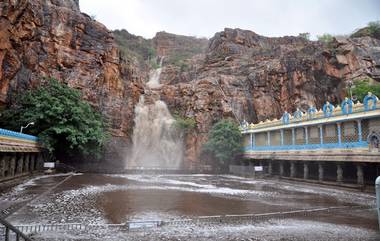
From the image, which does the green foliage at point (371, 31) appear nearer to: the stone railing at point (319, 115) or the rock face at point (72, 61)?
the stone railing at point (319, 115)

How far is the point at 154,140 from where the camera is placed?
47.2 meters

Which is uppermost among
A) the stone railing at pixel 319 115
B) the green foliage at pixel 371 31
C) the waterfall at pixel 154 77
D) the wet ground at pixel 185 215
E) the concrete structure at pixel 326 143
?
the green foliage at pixel 371 31

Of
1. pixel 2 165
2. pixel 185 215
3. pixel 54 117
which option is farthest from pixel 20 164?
pixel 185 215

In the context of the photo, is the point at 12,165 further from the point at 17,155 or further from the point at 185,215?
the point at 185,215

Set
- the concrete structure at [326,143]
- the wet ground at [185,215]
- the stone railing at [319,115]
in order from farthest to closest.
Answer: the stone railing at [319,115] → the concrete structure at [326,143] → the wet ground at [185,215]

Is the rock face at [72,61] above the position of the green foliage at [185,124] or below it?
above

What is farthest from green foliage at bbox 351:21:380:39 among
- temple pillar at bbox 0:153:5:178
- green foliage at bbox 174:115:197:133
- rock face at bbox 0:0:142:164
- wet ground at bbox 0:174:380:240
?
temple pillar at bbox 0:153:5:178

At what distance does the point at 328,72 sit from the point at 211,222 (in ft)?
150

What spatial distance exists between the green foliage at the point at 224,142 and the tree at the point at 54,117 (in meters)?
14.9

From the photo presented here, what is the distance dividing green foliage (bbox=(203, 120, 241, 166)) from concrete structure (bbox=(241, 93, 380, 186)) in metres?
2.00

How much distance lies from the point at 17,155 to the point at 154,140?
22875 millimetres

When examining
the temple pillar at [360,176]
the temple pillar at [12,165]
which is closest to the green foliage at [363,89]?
the temple pillar at [360,176]

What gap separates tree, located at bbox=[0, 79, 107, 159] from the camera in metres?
32.3

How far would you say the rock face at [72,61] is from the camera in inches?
1297
